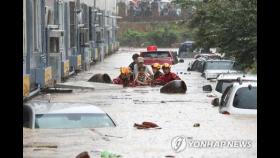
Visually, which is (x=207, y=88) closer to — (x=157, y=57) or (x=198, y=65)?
(x=198, y=65)

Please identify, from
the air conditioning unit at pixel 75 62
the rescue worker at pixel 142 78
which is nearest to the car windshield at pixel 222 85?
the rescue worker at pixel 142 78

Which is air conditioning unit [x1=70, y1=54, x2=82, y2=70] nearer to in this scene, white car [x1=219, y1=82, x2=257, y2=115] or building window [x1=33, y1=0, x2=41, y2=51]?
Answer: building window [x1=33, y1=0, x2=41, y2=51]

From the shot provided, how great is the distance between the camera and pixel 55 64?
36.9 metres

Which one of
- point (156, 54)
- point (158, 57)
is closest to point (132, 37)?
point (156, 54)

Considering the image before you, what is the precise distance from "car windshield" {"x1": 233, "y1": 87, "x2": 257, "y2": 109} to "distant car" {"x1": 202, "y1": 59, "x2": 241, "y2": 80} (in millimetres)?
17718

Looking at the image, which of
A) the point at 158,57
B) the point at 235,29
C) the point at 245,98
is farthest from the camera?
the point at 158,57

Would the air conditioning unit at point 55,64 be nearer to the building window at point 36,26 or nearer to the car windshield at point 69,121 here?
the building window at point 36,26

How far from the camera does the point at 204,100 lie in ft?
92.2

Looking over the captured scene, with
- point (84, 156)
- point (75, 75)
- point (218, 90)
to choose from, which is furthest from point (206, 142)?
point (75, 75)

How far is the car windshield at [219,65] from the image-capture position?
1429 inches

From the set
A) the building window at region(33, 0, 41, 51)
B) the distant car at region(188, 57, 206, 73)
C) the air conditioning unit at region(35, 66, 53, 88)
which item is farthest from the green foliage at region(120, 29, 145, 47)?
the building window at region(33, 0, 41, 51)

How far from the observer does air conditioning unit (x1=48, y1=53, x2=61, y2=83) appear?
35.8m

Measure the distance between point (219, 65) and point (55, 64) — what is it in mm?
7093
